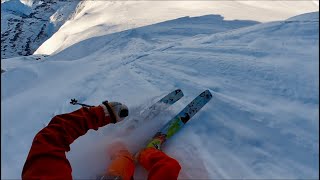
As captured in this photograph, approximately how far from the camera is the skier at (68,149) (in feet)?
8.61

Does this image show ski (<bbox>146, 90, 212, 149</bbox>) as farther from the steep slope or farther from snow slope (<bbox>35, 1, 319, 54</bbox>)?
the steep slope

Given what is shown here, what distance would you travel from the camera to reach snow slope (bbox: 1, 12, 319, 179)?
327cm

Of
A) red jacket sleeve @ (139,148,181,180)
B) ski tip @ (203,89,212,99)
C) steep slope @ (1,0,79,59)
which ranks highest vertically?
ski tip @ (203,89,212,99)

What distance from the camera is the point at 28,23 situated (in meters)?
41.4

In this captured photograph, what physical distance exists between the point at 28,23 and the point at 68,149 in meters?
41.9

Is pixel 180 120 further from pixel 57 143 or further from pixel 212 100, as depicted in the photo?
pixel 57 143

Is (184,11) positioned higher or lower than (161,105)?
higher

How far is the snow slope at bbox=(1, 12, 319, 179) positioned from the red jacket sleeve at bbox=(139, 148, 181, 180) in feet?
0.86

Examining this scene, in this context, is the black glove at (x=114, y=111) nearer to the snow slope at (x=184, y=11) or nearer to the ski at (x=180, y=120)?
the ski at (x=180, y=120)

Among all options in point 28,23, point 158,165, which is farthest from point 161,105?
point 28,23

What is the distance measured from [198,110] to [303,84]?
1133 millimetres

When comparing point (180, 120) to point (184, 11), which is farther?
point (184, 11)

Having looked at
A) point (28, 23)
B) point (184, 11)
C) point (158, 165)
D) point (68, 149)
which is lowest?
point (28, 23)

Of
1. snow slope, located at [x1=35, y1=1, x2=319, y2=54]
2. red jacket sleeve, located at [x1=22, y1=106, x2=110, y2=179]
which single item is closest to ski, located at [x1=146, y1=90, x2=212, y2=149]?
red jacket sleeve, located at [x1=22, y1=106, x2=110, y2=179]
